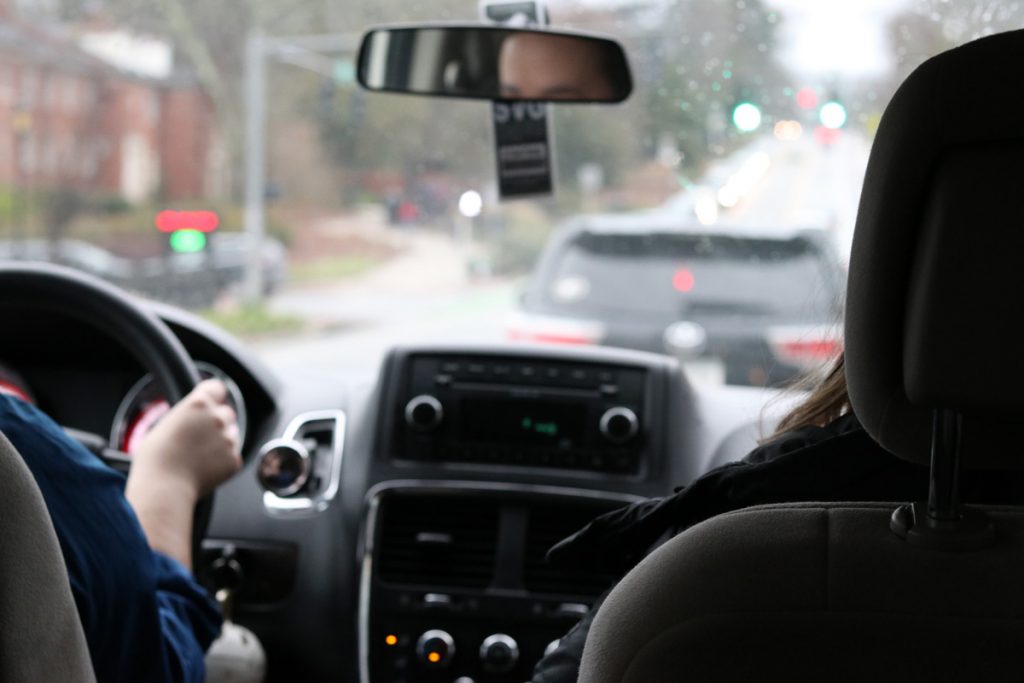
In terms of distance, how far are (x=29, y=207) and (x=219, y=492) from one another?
3335 millimetres

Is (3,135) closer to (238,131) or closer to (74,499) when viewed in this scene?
(238,131)

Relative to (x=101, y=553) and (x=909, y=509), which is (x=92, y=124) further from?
(x=909, y=509)

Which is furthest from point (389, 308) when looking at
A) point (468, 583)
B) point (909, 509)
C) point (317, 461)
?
point (909, 509)

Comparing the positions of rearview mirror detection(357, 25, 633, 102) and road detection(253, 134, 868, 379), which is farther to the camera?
road detection(253, 134, 868, 379)

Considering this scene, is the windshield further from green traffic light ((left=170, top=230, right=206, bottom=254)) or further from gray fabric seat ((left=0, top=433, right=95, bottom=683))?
gray fabric seat ((left=0, top=433, right=95, bottom=683))

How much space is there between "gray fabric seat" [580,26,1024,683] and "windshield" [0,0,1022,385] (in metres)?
0.57

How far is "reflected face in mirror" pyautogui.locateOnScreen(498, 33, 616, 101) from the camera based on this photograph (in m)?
2.75

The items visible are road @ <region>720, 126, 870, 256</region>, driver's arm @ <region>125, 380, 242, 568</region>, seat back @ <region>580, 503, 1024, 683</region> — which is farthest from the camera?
road @ <region>720, 126, 870, 256</region>

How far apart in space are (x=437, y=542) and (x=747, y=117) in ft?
3.72

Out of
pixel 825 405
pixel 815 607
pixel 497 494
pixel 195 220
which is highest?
pixel 195 220

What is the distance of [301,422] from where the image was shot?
3.22 meters

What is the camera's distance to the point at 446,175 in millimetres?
3617

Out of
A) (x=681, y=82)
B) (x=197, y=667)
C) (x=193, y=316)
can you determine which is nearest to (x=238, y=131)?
(x=193, y=316)

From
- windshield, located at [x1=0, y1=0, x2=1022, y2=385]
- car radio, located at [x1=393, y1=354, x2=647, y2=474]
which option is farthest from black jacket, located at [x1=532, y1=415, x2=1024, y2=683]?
car radio, located at [x1=393, y1=354, x2=647, y2=474]
